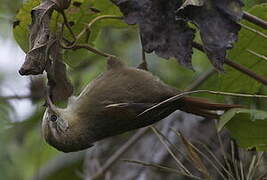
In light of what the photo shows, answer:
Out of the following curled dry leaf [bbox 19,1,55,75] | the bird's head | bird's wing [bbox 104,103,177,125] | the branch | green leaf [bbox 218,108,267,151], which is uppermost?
curled dry leaf [bbox 19,1,55,75]

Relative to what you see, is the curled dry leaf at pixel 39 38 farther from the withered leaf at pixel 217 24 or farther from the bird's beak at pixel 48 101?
the withered leaf at pixel 217 24

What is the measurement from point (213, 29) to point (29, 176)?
2.55 m

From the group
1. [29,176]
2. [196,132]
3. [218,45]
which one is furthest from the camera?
[29,176]

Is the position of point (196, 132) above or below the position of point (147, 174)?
above

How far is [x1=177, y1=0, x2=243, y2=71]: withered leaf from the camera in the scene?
62.8 inches

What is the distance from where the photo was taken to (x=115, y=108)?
5.99ft

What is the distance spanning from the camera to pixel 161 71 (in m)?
3.36

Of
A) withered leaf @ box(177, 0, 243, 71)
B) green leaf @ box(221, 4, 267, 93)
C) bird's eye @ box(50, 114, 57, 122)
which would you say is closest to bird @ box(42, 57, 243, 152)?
bird's eye @ box(50, 114, 57, 122)

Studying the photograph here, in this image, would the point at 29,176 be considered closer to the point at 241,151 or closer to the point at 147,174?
the point at 147,174

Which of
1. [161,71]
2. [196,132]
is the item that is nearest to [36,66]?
[196,132]

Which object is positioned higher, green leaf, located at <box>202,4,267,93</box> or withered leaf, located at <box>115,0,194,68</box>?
withered leaf, located at <box>115,0,194,68</box>

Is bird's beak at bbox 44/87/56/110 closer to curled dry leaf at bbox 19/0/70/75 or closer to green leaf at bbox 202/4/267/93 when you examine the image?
curled dry leaf at bbox 19/0/70/75

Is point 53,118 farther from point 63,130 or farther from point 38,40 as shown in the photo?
point 38,40

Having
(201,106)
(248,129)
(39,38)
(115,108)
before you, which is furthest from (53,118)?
(248,129)
